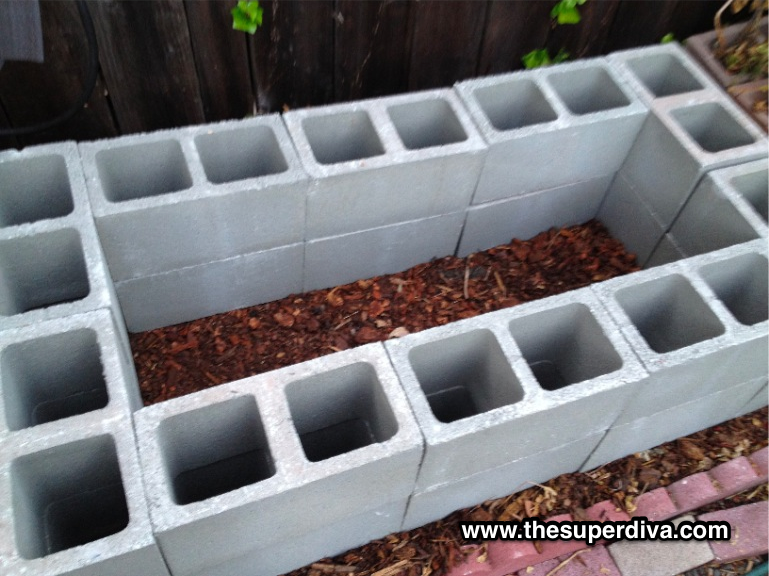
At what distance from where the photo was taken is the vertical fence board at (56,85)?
98.2 inches

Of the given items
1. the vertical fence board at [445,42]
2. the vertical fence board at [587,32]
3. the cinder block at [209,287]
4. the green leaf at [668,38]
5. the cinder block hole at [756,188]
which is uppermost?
the vertical fence board at [445,42]

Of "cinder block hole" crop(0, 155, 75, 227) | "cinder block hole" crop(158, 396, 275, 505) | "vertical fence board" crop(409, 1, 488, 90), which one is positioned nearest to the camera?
"cinder block hole" crop(158, 396, 275, 505)

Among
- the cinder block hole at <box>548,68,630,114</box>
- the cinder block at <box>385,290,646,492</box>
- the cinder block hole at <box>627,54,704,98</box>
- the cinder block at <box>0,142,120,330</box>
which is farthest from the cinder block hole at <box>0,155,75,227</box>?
the cinder block hole at <box>627,54,704,98</box>

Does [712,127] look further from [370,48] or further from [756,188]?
[370,48]

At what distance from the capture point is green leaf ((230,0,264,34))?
263 centimetres

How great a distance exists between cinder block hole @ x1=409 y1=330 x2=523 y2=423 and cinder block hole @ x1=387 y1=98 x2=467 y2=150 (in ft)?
2.88

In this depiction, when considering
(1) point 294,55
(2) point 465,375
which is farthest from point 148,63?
(2) point 465,375

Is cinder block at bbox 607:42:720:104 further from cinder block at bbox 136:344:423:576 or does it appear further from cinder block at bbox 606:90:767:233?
cinder block at bbox 136:344:423:576

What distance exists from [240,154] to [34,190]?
0.73 m

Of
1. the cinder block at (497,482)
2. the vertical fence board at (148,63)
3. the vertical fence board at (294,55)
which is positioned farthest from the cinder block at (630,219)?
the vertical fence board at (148,63)

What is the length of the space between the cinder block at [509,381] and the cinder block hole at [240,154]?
2.88ft

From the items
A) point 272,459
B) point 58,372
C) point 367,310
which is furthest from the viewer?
point 367,310

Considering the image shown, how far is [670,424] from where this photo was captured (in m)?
2.67

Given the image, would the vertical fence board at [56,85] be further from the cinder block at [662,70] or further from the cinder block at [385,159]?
the cinder block at [662,70]
